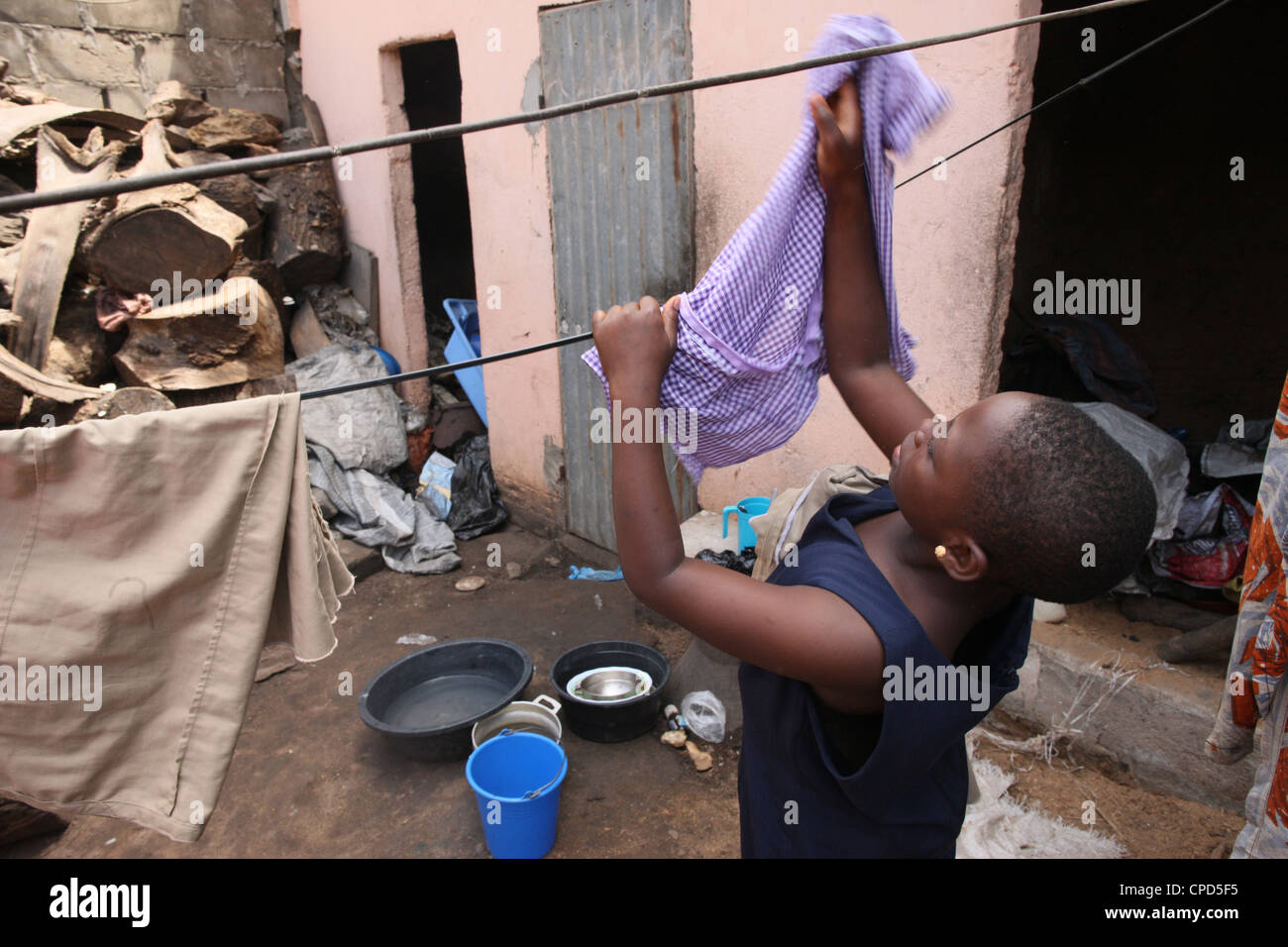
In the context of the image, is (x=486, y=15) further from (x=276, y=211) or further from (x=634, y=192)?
(x=276, y=211)

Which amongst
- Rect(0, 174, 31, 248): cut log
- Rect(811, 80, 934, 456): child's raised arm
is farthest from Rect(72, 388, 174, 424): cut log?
Rect(811, 80, 934, 456): child's raised arm

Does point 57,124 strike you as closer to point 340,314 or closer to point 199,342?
point 199,342

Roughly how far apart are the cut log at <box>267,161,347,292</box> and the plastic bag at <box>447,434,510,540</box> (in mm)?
1940

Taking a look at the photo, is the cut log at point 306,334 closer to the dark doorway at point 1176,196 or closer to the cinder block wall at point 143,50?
the cinder block wall at point 143,50

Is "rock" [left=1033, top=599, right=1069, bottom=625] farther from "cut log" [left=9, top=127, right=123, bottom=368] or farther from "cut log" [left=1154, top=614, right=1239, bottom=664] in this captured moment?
"cut log" [left=9, top=127, right=123, bottom=368]

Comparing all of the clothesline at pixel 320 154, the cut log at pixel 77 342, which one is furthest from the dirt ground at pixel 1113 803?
the cut log at pixel 77 342

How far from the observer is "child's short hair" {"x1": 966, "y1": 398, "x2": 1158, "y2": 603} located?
1.04 meters

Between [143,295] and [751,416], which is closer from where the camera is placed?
[751,416]

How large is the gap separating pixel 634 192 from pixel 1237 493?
311 centimetres

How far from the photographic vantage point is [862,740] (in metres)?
1.29

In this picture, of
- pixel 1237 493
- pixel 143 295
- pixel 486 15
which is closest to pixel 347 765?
pixel 143 295

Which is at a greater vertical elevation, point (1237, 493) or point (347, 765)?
point (1237, 493)

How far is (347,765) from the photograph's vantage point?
11.4 feet

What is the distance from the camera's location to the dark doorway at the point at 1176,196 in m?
4.22
